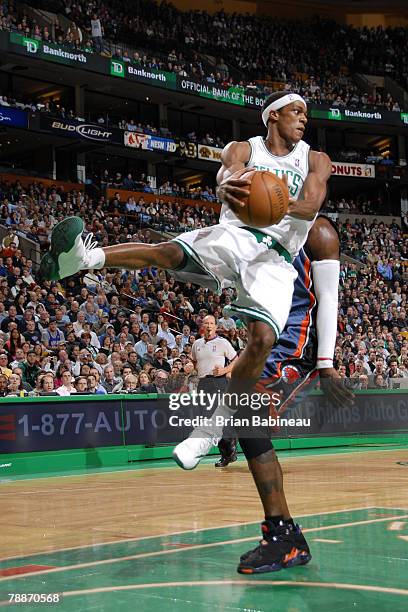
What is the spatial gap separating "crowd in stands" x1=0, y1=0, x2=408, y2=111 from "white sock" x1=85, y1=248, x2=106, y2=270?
27.2m

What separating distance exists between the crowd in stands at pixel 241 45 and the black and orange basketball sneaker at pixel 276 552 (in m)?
27.7

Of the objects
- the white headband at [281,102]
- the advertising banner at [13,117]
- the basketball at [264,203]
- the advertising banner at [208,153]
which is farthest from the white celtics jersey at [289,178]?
the advertising banner at [208,153]

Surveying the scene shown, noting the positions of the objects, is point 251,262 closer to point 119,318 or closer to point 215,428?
point 215,428

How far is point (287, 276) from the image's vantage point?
5.07 m

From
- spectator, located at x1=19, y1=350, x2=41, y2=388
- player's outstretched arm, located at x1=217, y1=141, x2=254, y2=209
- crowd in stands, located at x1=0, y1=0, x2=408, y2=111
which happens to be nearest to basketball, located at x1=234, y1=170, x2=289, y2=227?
player's outstretched arm, located at x1=217, y1=141, x2=254, y2=209

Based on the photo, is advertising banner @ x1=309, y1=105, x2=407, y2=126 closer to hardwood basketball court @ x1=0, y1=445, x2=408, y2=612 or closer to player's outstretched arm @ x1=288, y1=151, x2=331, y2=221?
hardwood basketball court @ x1=0, y1=445, x2=408, y2=612

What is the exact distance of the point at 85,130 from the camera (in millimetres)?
32375

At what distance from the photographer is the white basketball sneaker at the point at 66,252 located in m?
4.76

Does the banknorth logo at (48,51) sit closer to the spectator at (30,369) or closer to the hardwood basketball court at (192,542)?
the spectator at (30,369)

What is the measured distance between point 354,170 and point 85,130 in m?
15.1

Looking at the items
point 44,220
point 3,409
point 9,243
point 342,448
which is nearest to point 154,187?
point 44,220

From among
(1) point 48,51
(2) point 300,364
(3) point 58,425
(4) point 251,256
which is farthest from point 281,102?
(1) point 48,51

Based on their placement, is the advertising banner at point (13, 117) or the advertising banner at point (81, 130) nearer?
the advertising banner at point (13, 117)

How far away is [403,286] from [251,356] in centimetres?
2704
